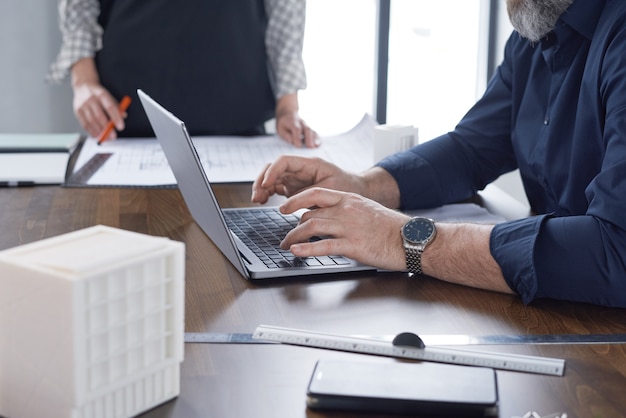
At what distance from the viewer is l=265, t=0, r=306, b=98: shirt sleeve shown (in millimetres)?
2477

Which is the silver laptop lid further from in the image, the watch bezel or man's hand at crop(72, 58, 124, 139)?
man's hand at crop(72, 58, 124, 139)

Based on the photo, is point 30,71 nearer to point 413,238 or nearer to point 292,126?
point 292,126

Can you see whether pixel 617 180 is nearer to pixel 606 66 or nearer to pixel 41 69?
pixel 606 66

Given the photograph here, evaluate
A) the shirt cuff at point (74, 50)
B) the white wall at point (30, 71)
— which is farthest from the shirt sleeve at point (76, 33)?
the white wall at point (30, 71)

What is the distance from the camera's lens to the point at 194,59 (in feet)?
8.14

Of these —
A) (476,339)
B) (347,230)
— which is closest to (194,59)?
(347,230)

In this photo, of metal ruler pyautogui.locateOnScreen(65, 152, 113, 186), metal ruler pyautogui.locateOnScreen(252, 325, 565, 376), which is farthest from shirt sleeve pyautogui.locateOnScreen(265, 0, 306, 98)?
metal ruler pyautogui.locateOnScreen(252, 325, 565, 376)

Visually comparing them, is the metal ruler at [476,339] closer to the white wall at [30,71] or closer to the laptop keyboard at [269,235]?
the laptop keyboard at [269,235]

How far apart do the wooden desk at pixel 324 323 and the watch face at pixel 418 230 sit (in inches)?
2.4

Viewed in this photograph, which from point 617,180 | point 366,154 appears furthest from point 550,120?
point 366,154

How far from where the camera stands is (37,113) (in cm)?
311

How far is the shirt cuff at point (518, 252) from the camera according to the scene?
3.92 ft

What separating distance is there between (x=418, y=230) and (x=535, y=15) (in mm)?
494

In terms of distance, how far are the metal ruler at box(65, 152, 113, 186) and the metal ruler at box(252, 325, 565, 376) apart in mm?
944
